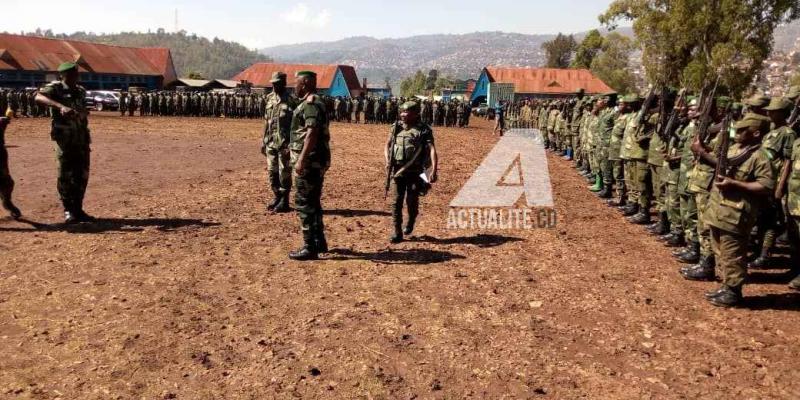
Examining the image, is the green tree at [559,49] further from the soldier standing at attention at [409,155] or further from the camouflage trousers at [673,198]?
the soldier standing at attention at [409,155]

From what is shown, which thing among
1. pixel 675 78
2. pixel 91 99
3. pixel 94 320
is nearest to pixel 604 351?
pixel 94 320

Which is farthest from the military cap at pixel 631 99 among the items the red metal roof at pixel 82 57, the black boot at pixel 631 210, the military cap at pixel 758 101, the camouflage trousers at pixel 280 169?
the red metal roof at pixel 82 57

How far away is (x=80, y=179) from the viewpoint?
734 centimetres

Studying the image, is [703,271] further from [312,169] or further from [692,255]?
[312,169]

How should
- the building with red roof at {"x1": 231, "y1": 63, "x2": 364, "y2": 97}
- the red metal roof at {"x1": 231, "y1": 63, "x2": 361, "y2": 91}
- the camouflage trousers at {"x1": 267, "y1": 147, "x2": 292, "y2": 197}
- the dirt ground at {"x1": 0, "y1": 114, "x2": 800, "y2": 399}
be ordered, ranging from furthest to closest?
the building with red roof at {"x1": 231, "y1": 63, "x2": 364, "y2": 97} → the red metal roof at {"x1": 231, "y1": 63, "x2": 361, "y2": 91} → the camouflage trousers at {"x1": 267, "y1": 147, "x2": 292, "y2": 197} → the dirt ground at {"x1": 0, "y1": 114, "x2": 800, "y2": 399}

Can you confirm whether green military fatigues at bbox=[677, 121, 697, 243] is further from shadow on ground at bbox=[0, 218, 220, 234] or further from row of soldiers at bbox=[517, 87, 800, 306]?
shadow on ground at bbox=[0, 218, 220, 234]

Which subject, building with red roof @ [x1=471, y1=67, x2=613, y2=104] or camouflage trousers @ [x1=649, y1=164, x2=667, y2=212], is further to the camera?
building with red roof @ [x1=471, y1=67, x2=613, y2=104]

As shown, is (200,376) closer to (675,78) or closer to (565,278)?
(565,278)

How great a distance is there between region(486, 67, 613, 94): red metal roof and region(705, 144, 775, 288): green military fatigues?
5558 cm

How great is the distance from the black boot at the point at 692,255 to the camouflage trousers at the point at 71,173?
7.70 m

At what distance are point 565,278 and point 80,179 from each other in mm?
6286

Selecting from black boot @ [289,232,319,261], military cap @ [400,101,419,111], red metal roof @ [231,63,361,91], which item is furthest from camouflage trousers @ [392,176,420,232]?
A: red metal roof @ [231,63,361,91]

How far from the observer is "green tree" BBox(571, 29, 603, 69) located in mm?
68750

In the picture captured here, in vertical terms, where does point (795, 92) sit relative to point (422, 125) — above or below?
above
